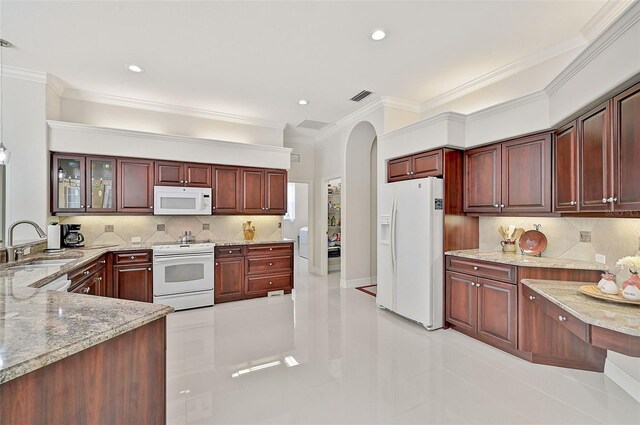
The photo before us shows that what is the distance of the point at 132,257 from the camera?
4.04 m

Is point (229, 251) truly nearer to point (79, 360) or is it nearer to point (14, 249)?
point (14, 249)

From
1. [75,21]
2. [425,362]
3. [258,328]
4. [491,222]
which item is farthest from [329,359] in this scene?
[75,21]

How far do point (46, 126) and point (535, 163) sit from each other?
18.9 ft

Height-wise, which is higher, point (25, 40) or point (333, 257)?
point (25, 40)

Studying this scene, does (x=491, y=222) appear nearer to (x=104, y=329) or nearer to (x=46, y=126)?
(x=104, y=329)

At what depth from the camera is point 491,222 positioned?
3.70 m

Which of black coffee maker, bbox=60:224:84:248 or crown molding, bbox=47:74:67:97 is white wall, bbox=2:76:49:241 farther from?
black coffee maker, bbox=60:224:84:248

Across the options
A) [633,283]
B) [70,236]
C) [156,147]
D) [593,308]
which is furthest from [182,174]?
[633,283]

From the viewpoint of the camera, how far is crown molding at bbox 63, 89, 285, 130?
4.29 metres

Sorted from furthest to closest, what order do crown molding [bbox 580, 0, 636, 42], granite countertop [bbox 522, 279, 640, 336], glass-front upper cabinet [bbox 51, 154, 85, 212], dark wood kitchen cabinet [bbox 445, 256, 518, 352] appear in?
glass-front upper cabinet [bbox 51, 154, 85, 212], dark wood kitchen cabinet [bbox 445, 256, 518, 352], crown molding [bbox 580, 0, 636, 42], granite countertop [bbox 522, 279, 640, 336]

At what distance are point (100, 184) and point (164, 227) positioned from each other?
1051 millimetres

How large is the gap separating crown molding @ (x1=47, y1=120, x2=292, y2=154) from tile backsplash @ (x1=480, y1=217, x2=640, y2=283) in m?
3.80

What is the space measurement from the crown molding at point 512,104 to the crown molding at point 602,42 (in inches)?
8.2

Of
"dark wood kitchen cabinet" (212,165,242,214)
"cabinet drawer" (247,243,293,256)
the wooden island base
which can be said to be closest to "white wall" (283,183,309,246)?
"cabinet drawer" (247,243,293,256)
